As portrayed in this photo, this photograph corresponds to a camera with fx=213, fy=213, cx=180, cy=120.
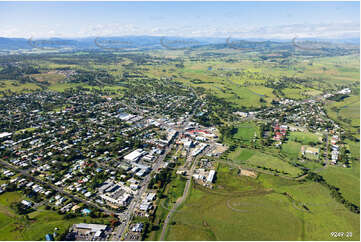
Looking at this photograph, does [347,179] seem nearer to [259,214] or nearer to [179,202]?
[259,214]

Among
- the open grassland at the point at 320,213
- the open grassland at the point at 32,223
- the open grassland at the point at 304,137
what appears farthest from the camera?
the open grassland at the point at 304,137

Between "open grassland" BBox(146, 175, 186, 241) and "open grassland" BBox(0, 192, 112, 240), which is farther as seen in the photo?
"open grassland" BBox(146, 175, 186, 241)

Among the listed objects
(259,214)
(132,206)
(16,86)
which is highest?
(16,86)

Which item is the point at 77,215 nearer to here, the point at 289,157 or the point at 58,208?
the point at 58,208

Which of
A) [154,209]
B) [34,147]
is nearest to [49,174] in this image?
[34,147]

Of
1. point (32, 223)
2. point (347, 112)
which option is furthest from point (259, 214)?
point (347, 112)

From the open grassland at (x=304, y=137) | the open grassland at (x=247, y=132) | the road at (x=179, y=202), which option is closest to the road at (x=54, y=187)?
the road at (x=179, y=202)

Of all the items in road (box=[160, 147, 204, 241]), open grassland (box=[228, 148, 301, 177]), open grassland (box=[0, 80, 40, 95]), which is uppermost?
open grassland (box=[0, 80, 40, 95])

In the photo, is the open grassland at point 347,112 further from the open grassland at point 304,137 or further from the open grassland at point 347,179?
the open grassland at point 347,179

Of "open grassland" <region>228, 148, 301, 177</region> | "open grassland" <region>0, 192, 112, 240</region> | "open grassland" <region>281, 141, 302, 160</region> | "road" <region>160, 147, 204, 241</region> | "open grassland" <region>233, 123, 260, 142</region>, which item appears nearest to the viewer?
"open grassland" <region>0, 192, 112, 240</region>

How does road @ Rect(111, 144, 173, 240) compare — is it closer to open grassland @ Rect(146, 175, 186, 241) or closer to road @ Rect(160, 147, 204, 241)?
open grassland @ Rect(146, 175, 186, 241)

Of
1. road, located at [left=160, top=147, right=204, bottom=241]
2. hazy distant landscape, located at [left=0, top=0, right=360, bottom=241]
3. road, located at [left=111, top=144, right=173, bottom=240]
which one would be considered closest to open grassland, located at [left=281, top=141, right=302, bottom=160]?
hazy distant landscape, located at [left=0, top=0, right=360, bottom=241]

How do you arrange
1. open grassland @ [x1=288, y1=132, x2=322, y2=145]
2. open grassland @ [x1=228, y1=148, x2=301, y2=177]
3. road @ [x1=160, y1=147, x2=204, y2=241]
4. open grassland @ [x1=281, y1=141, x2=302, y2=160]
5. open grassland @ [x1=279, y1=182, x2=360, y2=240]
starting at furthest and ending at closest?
open grassland @ [x1=288, y1=132, x2=322, y2=145]
open grassland @ [x1=281, y1=141, x2=302, y2=160]
open grassland @ [x1=228, y1=148, x2=301, y2=177]
open grassland @ [x1=279, y1=182, x2=360, y2=240]
road @ [x1=160, y1=147, x2=204, y2=241]
